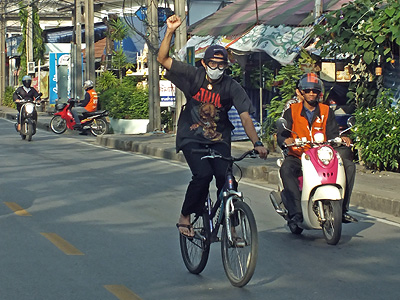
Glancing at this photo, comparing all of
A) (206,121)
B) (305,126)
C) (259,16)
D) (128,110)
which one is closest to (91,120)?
(128,110)

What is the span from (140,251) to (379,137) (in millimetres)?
6807

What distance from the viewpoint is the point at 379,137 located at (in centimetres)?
1420

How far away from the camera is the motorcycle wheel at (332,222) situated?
28.4ft

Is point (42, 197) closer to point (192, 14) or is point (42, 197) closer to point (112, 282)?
point (112, 282)

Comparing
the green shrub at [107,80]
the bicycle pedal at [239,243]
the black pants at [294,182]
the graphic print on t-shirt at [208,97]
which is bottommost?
the bicycle pedal at [239,243]

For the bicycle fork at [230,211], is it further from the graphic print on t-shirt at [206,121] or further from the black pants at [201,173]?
the graphic print on t-shirt at [206,121]

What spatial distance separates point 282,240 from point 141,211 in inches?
93.0

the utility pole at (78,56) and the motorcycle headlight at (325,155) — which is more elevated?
the utility pole at (78,56)

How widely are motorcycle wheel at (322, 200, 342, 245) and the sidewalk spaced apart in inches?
92.1

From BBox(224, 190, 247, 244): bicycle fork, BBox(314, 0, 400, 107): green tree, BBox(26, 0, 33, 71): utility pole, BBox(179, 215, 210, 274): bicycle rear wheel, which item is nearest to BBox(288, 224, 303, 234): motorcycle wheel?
BBox(179, 215, 210, 274): bicycle rear wheel

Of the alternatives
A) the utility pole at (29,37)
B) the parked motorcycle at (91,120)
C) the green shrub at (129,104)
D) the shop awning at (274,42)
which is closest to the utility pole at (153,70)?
the shop awning at (274,42)

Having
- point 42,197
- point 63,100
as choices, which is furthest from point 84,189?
point 63,100

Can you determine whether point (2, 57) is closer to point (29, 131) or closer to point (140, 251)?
point (29, 131)

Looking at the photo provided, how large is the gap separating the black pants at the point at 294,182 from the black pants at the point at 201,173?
6.47 ft
